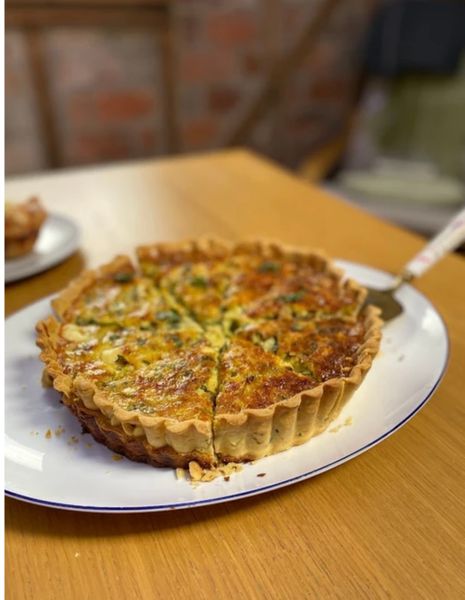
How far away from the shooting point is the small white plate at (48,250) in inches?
57.5

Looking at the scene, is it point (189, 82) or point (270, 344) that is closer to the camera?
point (270, 344)

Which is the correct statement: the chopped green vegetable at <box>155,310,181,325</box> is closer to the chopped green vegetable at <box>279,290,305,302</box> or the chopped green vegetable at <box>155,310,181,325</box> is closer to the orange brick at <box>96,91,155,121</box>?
the chopped green vegetable at <box>279,290,305,302</box>

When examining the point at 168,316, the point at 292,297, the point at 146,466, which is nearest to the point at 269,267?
the point at 292,297

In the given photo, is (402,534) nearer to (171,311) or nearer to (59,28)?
(171,311)

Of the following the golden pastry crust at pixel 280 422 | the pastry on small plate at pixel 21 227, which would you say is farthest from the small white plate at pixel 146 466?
the pastry on small plate at pixel 21 227

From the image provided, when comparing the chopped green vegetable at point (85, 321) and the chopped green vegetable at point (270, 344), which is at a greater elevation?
the chopped green vegetable at point (270, 344)

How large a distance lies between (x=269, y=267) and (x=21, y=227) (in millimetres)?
677

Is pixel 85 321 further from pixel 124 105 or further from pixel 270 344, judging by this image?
pixel 124 105

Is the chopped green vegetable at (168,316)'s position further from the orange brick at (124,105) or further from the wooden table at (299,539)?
the orange brick at (124,105)

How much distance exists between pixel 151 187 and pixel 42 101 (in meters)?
1.98

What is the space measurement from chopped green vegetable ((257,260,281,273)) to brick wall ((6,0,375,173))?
3001 mm

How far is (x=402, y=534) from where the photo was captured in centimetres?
74

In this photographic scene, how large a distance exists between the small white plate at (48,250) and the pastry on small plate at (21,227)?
0.03 metres

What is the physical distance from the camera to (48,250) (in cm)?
158
